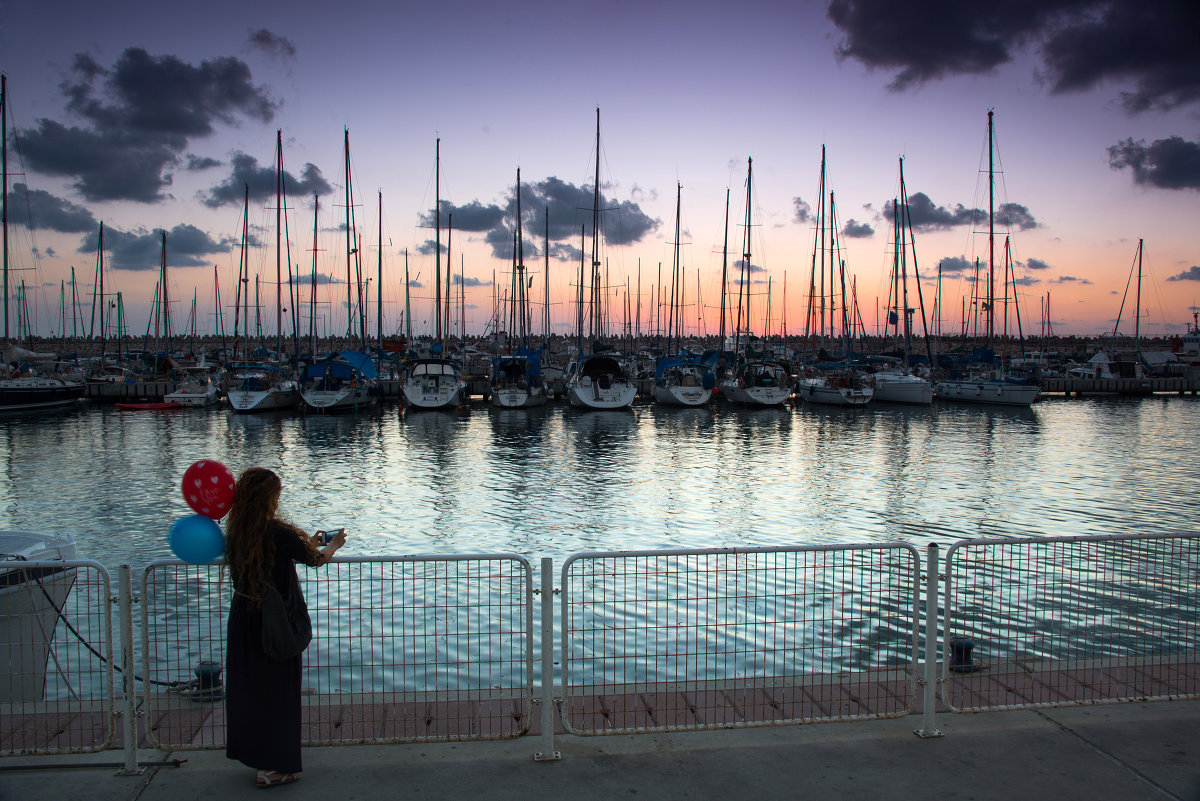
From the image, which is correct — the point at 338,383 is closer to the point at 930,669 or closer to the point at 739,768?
the point at 739,768

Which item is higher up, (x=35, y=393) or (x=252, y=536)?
(x=35, y=393)

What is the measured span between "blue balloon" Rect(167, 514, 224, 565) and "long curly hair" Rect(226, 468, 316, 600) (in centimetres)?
20

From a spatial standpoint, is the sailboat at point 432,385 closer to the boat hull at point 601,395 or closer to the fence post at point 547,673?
the boat hull at point 601,395

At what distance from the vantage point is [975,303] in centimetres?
9481

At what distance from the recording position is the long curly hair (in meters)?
4.20

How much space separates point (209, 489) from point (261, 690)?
1.22 meters

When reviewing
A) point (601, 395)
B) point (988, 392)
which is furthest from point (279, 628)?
point (988, 392)

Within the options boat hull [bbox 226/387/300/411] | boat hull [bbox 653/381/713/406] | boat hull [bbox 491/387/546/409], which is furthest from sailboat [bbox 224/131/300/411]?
boat hull [bbox 653/381/713/406]

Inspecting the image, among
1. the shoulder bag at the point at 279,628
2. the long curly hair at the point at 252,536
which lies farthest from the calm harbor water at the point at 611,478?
the long curly hair at the point at 252,536

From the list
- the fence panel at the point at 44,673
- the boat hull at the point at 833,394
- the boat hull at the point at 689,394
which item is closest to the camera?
the fence panel at the point at 44,673

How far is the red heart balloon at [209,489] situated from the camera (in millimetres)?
4332

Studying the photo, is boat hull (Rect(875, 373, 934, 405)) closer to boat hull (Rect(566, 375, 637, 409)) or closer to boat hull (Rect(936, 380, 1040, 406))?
boat hull (Rect(936, 380, 1040, 406))

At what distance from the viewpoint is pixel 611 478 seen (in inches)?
894

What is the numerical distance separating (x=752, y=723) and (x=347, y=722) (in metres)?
2.79
